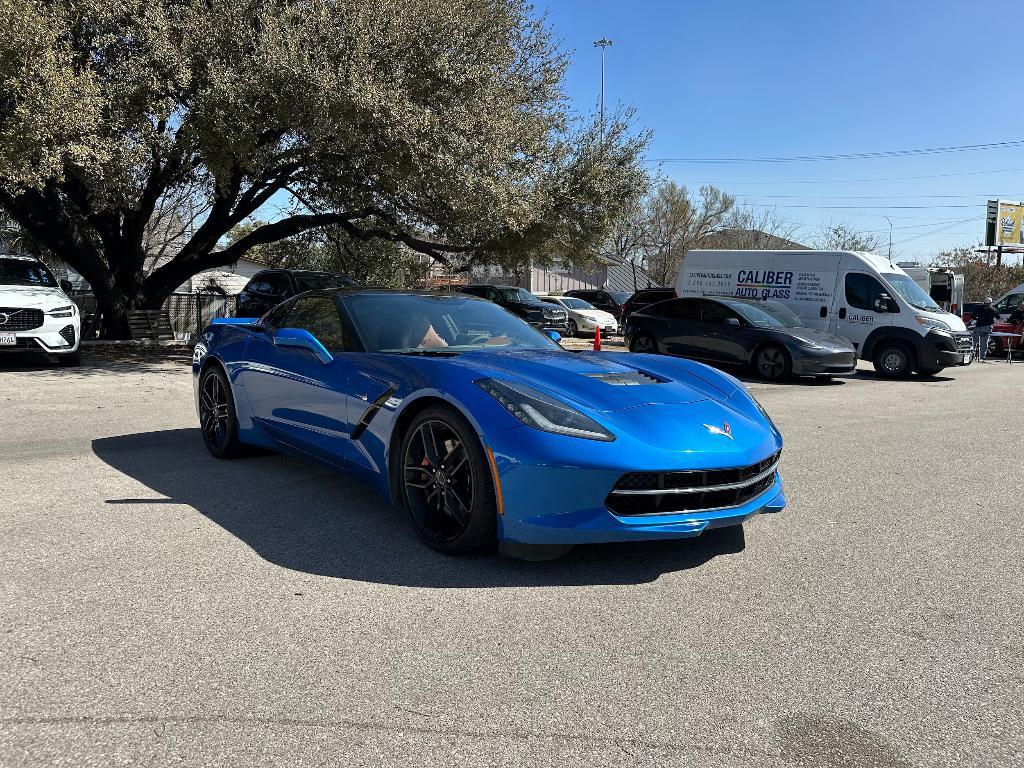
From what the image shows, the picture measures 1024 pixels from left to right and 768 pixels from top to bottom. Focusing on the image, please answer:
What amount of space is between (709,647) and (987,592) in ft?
5.05

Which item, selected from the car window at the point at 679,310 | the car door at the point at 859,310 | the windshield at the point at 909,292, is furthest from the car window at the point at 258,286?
the windshield at the point at 909,292

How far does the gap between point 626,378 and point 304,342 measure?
1.96 m

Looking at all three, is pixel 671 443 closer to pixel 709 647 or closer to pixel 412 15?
pixel 709 647

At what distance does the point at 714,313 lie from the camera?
1459 cm

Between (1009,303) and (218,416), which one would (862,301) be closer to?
(1009,303)

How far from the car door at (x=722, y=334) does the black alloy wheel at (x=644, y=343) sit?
100cm

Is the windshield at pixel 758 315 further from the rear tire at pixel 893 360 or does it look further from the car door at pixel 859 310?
the rear tire at pixel 893 360

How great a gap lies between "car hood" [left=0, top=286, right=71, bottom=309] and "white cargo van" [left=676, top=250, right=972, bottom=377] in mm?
12737

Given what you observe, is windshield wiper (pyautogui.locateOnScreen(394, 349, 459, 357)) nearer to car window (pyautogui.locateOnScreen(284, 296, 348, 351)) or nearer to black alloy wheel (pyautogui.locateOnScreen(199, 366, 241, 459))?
car window (pyautogui.locateOnScreen(284, 296, 348, 351))

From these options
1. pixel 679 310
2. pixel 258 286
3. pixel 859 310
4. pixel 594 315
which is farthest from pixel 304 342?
pixel 594 315

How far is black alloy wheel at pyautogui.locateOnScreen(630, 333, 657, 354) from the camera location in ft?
50.9

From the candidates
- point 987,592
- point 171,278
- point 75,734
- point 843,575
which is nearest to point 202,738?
point 75,734

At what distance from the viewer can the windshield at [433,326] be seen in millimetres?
4773

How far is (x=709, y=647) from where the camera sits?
117 inches
